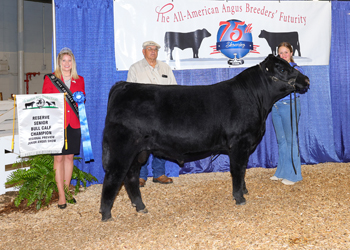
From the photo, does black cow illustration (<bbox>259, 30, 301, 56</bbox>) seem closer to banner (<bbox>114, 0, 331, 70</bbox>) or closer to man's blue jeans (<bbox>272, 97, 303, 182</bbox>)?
banner (<bbox>114, 0, 331, 70</bbox>)

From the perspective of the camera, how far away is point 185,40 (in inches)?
211

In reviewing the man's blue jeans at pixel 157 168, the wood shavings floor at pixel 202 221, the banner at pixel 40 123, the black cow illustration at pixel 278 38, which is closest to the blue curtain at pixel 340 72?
the black cow illustration at pixel 278 38

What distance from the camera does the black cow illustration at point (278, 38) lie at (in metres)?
5.64

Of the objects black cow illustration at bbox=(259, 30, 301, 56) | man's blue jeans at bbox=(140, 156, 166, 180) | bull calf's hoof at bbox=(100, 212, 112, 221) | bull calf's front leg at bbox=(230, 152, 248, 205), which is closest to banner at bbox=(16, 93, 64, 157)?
bull calf's hoof at bbox=(100, 212, 112, 221)

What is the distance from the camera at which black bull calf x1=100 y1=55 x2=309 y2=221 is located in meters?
3.38

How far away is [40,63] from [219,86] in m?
8.85

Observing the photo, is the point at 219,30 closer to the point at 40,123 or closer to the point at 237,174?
the point at 237,174

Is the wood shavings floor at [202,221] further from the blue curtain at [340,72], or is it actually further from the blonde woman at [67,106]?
the blue curtain at [340,72]

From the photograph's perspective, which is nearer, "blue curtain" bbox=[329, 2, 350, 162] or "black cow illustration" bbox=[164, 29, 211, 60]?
"black cow illustration" bbox=[164, 29, 211, 60]

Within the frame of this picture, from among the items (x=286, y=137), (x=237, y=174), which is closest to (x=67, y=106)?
(x=237, y=174)

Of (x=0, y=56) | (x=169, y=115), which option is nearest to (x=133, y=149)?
(x=169, y=115)

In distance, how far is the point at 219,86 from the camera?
12.6ft

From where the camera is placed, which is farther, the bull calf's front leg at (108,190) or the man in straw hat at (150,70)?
the man in straw hat at (150,70)

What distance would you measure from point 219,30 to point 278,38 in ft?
3.61
